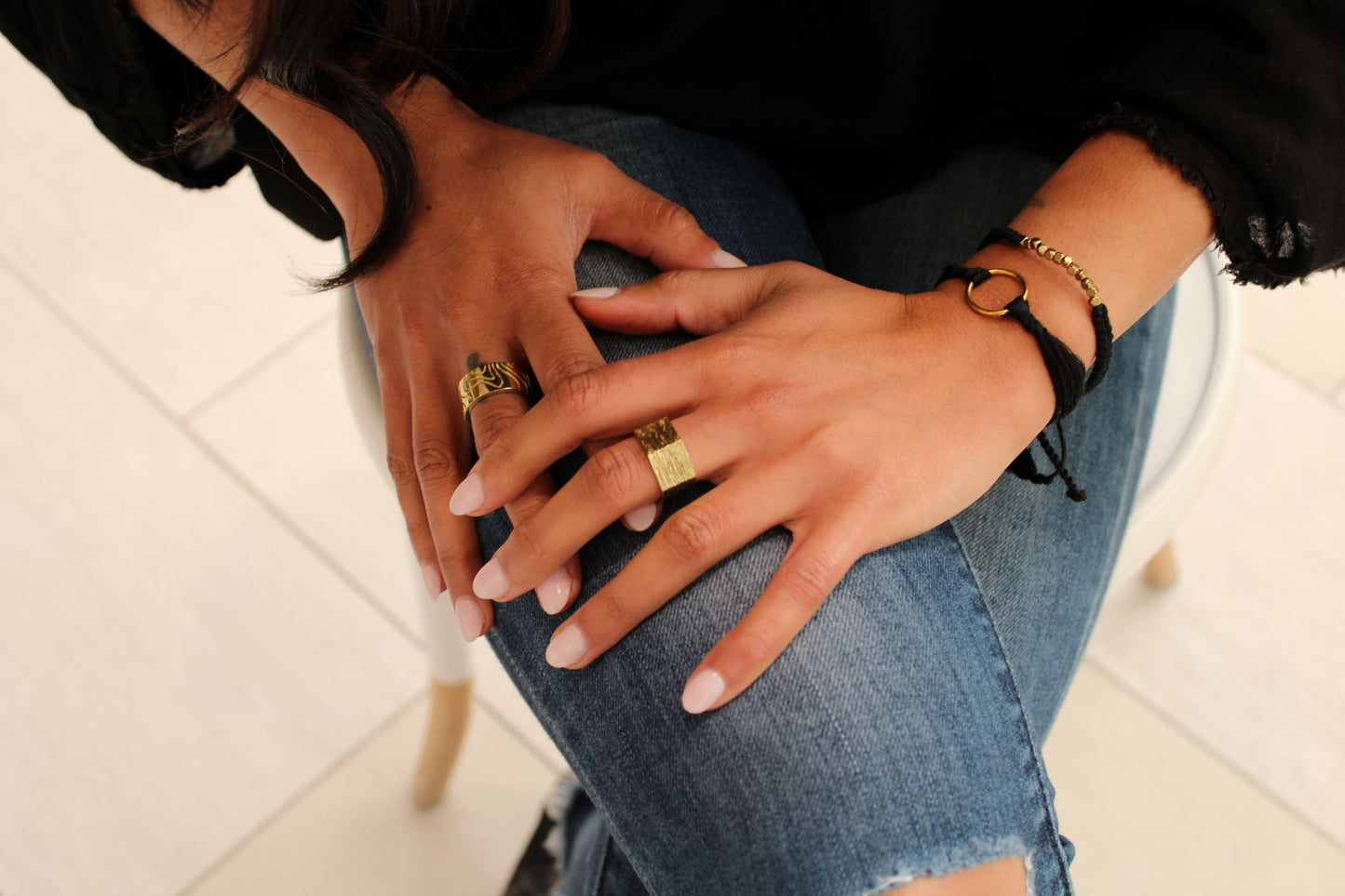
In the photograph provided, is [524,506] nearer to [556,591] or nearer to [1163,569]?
[556,591]

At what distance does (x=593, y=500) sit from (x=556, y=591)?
6 cm

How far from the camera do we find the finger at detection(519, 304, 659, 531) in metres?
0.53

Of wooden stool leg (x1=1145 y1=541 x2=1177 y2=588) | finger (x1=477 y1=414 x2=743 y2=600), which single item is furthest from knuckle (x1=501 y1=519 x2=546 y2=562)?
wooden stool leg (x1=1145 y1=541 x2=1177 y2=588)

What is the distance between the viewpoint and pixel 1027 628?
0.60 metres

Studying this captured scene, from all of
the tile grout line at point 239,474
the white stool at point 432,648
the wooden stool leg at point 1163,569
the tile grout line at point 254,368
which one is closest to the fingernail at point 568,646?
the white stool at point 432,648

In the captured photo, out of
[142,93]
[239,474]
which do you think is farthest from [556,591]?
[239,474]

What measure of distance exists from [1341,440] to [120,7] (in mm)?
1506

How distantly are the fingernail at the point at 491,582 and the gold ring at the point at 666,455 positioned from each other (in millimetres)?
101

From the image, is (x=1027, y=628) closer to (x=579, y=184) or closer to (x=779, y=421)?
(x=779, y=421)

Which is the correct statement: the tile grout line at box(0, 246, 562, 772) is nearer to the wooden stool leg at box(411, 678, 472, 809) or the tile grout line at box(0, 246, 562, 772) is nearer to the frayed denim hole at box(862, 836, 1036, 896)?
the wooden stool leg at box(411, 678, 472, 809)

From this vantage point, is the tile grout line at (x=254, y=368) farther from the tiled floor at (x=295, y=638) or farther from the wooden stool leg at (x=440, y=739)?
the wooden stool leg at (x=440, y=739)

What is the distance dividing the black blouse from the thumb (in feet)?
0.55

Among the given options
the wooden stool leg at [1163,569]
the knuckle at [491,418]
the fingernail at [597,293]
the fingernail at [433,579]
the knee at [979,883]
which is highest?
the fingernail at [597,293]

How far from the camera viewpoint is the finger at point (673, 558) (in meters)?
0.50
